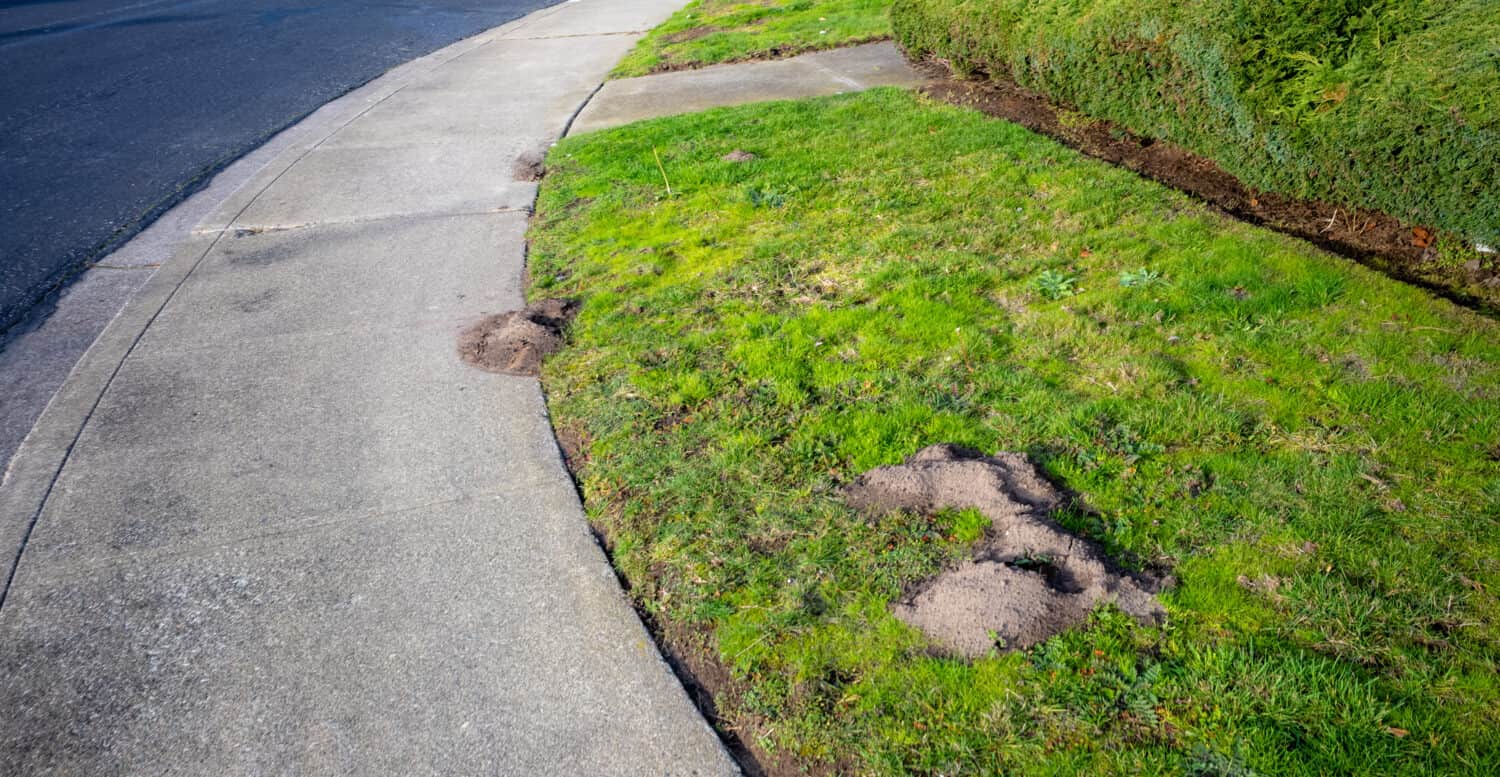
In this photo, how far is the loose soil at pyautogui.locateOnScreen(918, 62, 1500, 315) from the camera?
548cm

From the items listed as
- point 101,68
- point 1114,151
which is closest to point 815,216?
point 1114,151

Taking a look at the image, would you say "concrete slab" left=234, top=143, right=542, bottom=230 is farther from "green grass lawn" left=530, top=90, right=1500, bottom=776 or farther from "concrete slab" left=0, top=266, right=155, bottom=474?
"green grass lawn" left=530, top=90, right=1500, bottom=776

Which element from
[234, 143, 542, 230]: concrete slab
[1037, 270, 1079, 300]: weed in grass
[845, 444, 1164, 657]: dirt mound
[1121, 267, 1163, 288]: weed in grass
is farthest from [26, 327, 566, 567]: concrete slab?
[1121, 267, 1163, 288]: weed in grass

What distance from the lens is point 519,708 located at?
10.7ft

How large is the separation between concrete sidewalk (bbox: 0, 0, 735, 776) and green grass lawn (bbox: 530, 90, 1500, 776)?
0.38 meters

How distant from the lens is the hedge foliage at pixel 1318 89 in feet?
17.0

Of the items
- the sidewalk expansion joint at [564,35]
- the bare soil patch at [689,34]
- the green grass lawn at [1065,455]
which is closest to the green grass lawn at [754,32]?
the bare soil patch at [689,34]

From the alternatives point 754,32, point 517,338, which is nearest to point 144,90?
point 754,32

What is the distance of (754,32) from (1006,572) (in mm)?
12513

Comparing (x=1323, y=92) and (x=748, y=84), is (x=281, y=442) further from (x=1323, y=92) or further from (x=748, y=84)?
(x=748, y=84)

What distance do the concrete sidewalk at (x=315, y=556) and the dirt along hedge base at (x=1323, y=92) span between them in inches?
194

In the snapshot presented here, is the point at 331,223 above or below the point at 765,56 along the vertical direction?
below

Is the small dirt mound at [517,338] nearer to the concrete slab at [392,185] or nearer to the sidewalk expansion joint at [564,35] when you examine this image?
the concrete slab at [392,185]

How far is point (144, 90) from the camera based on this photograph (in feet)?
42.3
